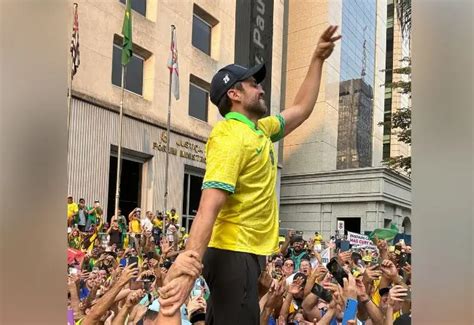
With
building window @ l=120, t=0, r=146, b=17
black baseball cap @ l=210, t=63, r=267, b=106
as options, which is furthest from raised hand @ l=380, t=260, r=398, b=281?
building window @ l=120, t=0, r=146, b=17

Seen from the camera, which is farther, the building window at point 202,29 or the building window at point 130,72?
the building window at point 202,29

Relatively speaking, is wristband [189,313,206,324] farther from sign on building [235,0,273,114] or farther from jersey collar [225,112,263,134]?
sign on building [235,0,273,114]

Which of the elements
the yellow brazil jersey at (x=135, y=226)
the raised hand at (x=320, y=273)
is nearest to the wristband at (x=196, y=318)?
the raised hand at (x=320, y=273)

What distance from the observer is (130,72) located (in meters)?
21.1

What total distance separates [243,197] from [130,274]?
8.34 feet

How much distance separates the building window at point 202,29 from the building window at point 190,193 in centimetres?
536

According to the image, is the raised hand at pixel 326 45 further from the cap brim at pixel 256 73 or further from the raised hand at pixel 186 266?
the raised hand at pixel 186 266

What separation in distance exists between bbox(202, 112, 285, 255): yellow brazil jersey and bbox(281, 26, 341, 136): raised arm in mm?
421

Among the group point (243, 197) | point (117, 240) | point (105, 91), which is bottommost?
point (117, 240)

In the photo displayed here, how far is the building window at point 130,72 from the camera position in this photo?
20.3 metres
